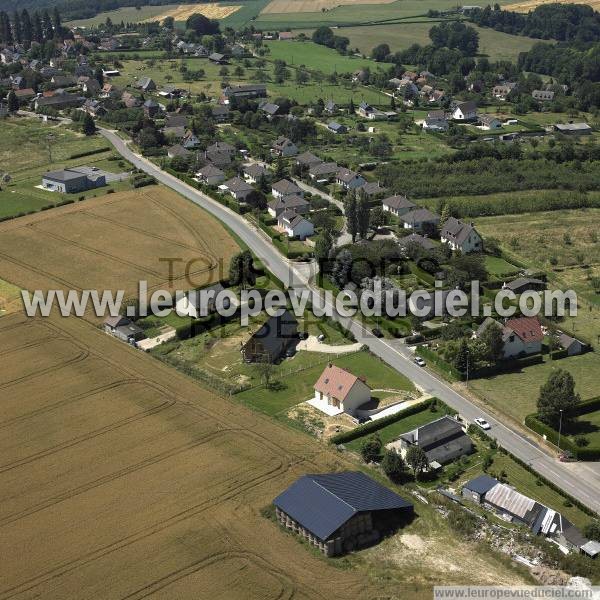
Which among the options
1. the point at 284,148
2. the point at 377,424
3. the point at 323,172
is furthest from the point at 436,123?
the point at 377,424

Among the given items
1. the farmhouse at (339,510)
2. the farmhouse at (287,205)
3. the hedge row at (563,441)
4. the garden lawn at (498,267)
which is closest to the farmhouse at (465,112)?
the farmhouse at (287,205)

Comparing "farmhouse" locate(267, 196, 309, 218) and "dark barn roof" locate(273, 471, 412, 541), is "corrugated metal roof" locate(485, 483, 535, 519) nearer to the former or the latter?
"dark barn roof" locate(273, 471, 412, 541)

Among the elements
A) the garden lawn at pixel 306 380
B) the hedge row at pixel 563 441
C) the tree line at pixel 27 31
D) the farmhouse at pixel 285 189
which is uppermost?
the tree line at pixel 27 31

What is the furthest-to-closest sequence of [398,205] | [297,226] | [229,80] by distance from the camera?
1. [229,80]
2. [398,205]
3. [297,226]

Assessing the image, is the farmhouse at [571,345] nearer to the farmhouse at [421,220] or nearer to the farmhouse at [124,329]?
the farmhouse at [421,220]

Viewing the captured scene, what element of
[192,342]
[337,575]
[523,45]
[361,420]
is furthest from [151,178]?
[523,45]

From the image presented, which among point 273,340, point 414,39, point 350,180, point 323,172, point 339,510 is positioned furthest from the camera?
point 414,39

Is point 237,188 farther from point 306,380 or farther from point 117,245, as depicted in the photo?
point 306,380
